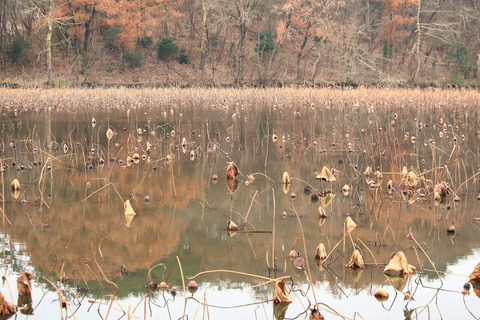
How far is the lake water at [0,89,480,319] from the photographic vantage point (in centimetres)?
456

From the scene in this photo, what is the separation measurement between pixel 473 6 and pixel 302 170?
36245 millimetres

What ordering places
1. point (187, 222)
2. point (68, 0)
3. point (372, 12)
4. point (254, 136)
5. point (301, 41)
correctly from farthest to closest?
1. point (372, 12)
2. point (301, 41)
3. point (68, 0)
4. point (254, 136)
5. point (187, 222)

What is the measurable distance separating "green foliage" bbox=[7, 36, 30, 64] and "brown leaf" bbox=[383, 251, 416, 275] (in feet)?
113

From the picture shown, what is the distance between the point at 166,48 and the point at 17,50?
25.8 feet

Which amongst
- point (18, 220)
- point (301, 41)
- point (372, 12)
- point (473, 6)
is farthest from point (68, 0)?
point (18, 220)

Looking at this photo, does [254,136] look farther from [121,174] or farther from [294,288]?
[294,288]

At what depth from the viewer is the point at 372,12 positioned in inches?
1788

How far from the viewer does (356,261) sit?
16.6 ft

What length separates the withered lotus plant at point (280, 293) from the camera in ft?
14.2

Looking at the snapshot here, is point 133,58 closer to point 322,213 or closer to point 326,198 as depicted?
point 326,198

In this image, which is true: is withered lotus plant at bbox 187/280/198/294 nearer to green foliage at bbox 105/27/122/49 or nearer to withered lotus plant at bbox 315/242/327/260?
withered lotus plant at bbox 315/242/327/260

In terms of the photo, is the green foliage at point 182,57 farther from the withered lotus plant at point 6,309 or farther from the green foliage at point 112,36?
the withered lotus plant at point 6,309

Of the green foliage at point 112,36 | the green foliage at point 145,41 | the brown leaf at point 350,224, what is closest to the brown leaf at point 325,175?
the brown leaf at point 350,224

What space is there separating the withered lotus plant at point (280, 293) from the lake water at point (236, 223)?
58 millimetres
